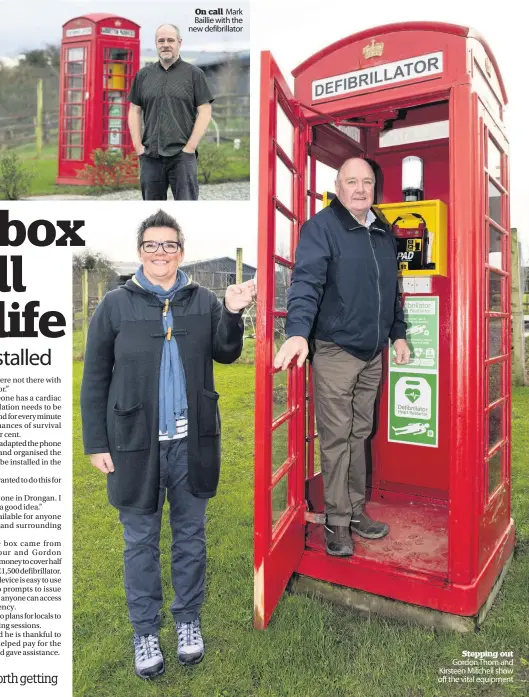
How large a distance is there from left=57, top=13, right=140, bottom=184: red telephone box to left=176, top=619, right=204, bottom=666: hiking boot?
5307 mm

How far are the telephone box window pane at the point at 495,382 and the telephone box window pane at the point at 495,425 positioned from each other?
7 cm

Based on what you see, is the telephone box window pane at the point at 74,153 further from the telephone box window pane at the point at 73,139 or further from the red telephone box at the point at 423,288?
the red telephone box at the point at 423,288

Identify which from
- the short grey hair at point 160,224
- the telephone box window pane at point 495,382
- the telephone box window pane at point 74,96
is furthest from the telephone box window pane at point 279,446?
the telephone box window pane at point 74,96

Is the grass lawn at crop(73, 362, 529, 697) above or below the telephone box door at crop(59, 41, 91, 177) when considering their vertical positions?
below

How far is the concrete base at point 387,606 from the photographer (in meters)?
2.31

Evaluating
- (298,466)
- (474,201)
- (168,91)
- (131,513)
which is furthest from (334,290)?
(168,91)

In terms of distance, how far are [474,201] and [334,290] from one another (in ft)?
2.25

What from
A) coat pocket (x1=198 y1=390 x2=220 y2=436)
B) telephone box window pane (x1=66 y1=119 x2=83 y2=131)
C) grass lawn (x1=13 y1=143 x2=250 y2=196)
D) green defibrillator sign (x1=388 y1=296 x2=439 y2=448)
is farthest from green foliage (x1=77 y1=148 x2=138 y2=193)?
coat pocket (x1=198 y1=390 x2=220 y2=436)

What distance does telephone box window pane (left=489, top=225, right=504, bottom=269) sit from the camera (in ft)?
8.29

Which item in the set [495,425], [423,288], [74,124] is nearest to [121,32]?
[74,124]

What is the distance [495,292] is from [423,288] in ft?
2.22

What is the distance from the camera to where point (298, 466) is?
2.62m

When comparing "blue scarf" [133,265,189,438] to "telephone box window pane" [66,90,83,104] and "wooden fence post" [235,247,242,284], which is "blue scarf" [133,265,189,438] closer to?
"wooden fence post" [235,247,242,284]

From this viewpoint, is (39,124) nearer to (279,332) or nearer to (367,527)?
(279,332)
